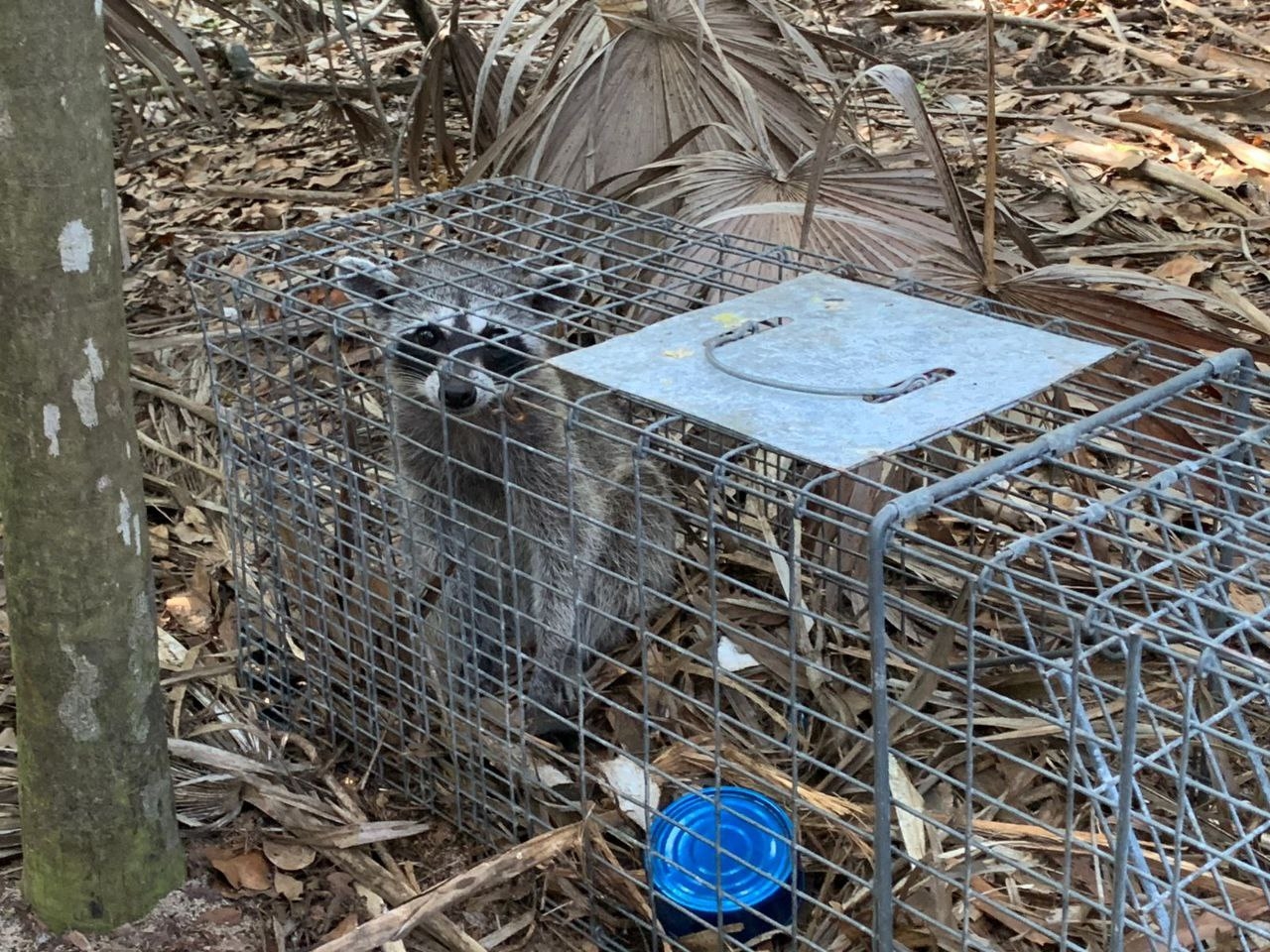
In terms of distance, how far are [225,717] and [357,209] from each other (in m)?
3.15

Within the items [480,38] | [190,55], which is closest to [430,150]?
[480,38]

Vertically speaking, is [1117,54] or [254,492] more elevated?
[1117,54]

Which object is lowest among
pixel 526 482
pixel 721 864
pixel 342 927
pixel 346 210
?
pixel 342 927

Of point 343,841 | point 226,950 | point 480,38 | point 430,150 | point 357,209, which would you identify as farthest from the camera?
point 480,38

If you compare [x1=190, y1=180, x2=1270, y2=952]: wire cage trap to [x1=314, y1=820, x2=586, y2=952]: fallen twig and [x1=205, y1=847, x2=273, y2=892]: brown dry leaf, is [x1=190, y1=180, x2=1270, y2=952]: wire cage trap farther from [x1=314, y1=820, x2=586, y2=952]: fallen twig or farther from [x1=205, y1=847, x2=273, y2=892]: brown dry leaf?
[x1=205, y1=847, x2=273, y2=892]: brown dry leaf

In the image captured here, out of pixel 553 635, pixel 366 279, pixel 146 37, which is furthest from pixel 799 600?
pixel 146 37

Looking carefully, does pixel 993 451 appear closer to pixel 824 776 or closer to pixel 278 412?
pixel 824 776

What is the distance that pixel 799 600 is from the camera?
286cm

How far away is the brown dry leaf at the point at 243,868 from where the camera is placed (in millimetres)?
3012

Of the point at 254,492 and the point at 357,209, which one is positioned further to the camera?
the point at 357,209

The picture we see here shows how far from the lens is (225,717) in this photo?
3488mm

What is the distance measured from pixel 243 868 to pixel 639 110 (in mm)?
2443

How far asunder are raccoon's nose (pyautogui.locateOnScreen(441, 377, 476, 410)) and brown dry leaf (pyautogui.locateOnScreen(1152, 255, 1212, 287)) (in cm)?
265

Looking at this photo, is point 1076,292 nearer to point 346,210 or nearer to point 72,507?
point 72,507
